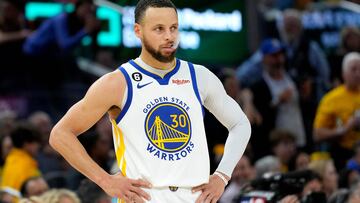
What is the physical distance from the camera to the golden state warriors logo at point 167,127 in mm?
5414

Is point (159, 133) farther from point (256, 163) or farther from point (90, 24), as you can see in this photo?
point (90, 24)

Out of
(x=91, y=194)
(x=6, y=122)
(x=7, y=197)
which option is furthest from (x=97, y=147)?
(x=91, y=194)

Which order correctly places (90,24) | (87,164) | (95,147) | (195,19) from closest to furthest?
(87,164), (95,147), (90,24), (195,19)

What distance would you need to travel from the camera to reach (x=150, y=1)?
5.52 metres

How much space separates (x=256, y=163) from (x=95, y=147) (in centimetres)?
167

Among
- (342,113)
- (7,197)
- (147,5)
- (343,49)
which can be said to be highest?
(147,5)

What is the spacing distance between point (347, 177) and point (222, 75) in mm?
2173

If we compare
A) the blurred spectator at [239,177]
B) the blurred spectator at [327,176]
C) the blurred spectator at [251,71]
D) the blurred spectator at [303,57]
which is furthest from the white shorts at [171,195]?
the blurred spectator at [303,57]

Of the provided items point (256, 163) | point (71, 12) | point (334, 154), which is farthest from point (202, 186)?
point (71, 12)

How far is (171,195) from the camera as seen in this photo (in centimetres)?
540

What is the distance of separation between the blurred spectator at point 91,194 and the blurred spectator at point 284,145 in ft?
8.67

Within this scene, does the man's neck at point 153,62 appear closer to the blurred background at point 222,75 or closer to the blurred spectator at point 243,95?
the blurred background at point 222,75

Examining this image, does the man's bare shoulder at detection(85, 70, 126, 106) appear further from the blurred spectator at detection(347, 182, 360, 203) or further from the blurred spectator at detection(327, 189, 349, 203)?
the blurred spectator at detection(327, 189, 349, 203)

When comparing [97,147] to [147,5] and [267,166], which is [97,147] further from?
[147,5]
